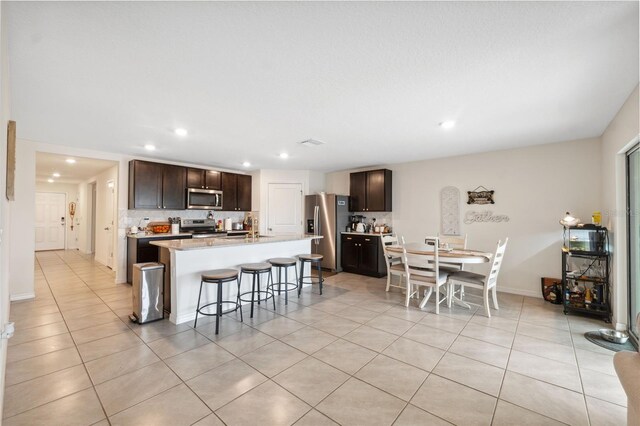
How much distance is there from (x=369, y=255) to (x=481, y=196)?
2.31 metres

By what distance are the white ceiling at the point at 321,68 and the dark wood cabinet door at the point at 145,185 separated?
1.25m

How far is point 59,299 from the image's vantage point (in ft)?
13.1

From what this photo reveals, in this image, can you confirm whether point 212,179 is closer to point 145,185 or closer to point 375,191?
point 145,185

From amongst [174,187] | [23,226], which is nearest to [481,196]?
→ [174,187]

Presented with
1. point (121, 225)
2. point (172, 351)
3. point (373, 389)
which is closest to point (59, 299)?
point (121, 225)

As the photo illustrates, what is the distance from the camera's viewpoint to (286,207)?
6.71 metres

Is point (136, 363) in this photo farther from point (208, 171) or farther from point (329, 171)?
point (329, 171)

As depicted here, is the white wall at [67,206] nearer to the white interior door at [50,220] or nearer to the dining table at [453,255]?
the white interior door at [50,220]

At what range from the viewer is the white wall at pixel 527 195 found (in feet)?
13.1

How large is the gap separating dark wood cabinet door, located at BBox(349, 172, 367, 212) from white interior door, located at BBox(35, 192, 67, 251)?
9.63m

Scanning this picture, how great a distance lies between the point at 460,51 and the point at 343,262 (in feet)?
15.8

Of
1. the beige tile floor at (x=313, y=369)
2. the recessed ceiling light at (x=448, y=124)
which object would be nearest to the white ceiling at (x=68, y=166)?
the beige tile floor at (x=313, y=369)

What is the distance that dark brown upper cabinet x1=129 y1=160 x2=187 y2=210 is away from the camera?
5012 millimetres

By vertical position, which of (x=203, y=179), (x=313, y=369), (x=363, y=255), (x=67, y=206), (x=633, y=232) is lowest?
(x=313, y=369)
